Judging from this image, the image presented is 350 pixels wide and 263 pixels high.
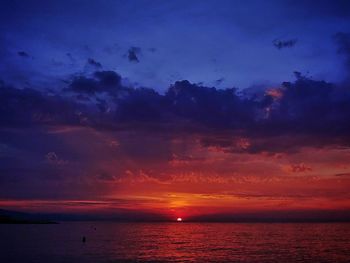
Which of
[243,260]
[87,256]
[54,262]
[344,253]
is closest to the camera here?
[54,262]

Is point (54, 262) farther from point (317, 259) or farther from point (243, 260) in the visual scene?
point (317, 259)

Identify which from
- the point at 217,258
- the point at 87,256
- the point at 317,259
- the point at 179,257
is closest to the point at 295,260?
the point at 317,259

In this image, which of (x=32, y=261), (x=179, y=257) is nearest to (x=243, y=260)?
(x=179, y=257)

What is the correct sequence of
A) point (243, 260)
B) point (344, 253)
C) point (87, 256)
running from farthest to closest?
1. point (344, 253)
2. point (87, 256)
3. point (243, 260)

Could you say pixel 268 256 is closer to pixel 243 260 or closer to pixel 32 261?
pixel 243 260

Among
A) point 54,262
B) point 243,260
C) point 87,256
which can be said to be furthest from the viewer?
point 87,256

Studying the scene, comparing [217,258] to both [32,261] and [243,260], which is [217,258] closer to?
[243,260]

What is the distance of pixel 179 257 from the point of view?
78062mm

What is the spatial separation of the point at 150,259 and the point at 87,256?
12466 millimetres

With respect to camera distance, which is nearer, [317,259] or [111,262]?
[111,262]

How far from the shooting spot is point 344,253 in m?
85.1

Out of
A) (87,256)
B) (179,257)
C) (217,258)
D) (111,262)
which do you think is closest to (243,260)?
(217,258)

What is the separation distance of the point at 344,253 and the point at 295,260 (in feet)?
59.4

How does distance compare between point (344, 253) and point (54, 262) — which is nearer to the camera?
point (54, 262)
